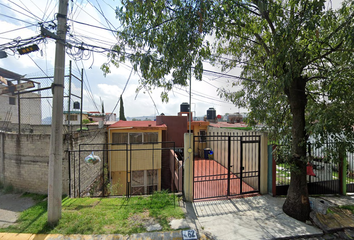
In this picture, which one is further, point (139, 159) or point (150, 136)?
point (150, 136)

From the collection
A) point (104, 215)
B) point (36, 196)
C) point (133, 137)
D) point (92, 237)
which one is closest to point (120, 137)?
point (133, 137)

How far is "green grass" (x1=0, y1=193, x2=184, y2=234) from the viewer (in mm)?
3703

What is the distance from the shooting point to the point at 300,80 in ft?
14.9

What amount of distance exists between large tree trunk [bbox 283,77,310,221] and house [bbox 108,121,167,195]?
7.14 metres

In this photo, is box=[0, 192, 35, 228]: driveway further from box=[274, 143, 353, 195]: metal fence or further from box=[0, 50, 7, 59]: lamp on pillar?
box=[274, 143, 353, 195]: metal fence

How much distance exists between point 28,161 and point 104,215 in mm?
3680

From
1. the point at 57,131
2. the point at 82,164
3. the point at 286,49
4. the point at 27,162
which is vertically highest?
the point at 286,49

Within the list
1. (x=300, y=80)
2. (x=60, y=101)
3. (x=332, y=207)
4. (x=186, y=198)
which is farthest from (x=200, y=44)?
(x=332, y=207)

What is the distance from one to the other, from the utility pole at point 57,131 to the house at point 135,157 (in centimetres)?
590

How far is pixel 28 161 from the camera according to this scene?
18.2 feet

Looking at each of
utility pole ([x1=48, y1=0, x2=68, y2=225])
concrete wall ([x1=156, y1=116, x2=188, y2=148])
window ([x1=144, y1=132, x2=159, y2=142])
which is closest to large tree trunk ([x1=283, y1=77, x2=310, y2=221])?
utility pole ([x1=48, y1=0, x2=68, y2=225])

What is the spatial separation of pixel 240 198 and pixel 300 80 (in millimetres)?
4240

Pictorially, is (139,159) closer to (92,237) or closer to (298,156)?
(92,237)

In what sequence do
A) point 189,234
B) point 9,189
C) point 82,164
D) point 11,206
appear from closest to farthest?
point 189,234 → point 11,206 → point 9,189 → point 82,164
